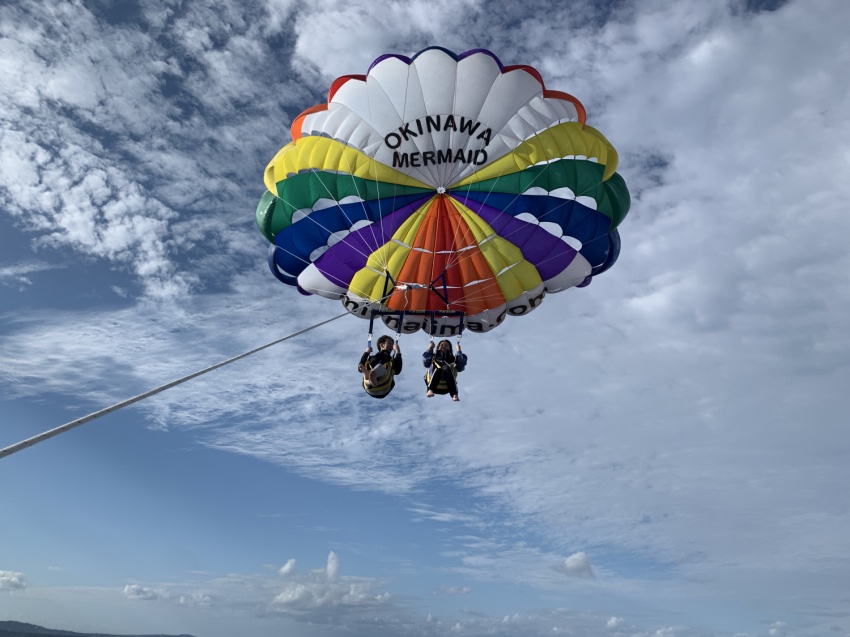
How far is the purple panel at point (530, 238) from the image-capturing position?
13102mm

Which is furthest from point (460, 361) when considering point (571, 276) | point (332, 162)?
point (332, 162)

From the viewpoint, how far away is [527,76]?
12.6m

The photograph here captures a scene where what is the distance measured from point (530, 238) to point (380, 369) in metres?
4.49

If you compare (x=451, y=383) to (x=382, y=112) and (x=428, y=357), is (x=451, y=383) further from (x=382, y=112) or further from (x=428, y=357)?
(x=382, y=112)

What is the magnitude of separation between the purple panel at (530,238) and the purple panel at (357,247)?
1.28 metres

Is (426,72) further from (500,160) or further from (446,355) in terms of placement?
(446,355)

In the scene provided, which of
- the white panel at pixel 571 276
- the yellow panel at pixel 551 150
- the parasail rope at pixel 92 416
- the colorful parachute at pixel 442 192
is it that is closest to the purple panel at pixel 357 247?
the colorful parachute at pixel 442 192

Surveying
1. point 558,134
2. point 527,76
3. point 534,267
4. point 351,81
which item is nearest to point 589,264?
point 534,267

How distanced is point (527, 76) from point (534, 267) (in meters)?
3.94

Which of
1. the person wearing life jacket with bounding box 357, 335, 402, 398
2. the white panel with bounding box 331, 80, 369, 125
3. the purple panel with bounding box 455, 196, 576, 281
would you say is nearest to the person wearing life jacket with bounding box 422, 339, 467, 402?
the person wearing life jacket with bounding box 357, 335, 402, 398

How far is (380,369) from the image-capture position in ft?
37.5

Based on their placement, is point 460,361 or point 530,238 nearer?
point 460,361

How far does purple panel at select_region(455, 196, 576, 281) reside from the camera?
13102 mm

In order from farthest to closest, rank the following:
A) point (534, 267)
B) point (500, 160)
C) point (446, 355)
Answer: point (534, 267) → point (500, 160) → point (446, 355)
